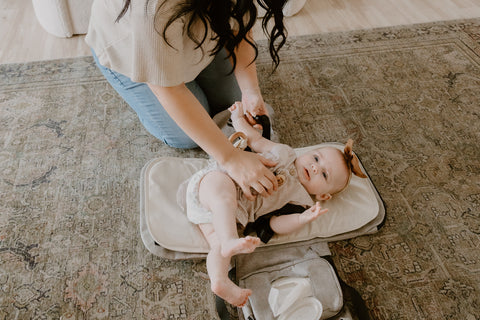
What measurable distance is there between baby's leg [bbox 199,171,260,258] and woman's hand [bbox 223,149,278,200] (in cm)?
4

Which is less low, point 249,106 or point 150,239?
point 249,106

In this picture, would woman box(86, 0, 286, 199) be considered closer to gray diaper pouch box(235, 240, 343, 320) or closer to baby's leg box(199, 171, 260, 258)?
baby's leg box(199, 171, 260, 258)

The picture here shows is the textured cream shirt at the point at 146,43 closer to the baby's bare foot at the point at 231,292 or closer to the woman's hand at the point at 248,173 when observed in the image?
the woman's hand at the point at 248,173

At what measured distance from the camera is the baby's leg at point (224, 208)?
901mm

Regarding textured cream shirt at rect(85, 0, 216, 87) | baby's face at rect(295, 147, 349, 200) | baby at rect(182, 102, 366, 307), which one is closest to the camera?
textured cream shirt at rect(85, 0, 216, 87)

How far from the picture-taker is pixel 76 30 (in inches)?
74.6

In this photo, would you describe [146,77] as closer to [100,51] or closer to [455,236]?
[100,51]

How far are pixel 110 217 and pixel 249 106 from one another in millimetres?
611

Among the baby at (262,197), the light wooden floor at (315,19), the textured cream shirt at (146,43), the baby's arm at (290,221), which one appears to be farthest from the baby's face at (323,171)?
the light wooden floor at (315,19)

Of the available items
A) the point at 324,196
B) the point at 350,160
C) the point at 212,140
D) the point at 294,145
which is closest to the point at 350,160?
the point at 350,160

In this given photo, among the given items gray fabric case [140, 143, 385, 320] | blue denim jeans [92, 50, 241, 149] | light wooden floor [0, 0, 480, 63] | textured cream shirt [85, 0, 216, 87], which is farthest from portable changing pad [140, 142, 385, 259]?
light wooden floor [0, 0, 480, 63]

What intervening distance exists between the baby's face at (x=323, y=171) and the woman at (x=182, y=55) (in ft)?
0.40

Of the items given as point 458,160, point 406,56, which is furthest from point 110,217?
point 406,56

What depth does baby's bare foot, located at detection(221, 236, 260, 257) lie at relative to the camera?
0.88m
